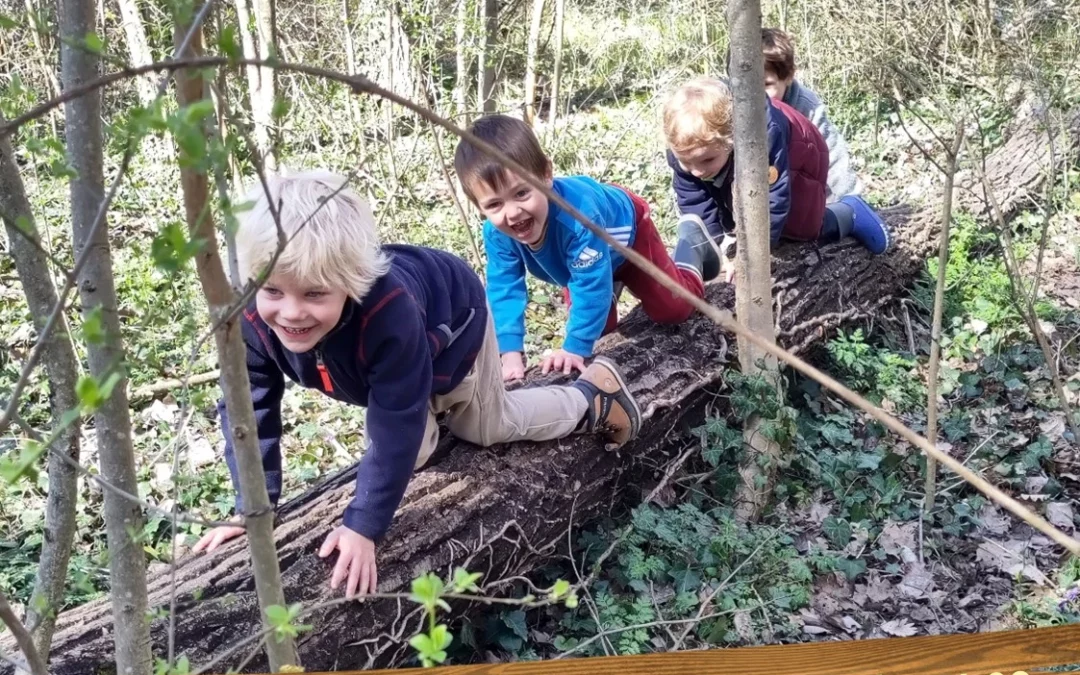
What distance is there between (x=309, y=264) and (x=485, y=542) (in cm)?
110

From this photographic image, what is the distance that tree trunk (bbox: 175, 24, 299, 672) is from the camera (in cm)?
117

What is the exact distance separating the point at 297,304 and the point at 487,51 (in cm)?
390

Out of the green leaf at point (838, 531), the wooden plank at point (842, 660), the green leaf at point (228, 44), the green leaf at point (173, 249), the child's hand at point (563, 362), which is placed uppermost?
the green leaf at point (228, 44)

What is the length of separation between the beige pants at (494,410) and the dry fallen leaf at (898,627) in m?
1.26

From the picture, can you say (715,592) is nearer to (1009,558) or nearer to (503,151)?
(1009,558)

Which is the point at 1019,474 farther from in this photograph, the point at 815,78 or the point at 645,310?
the point at 815,78

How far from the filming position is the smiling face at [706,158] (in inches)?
155

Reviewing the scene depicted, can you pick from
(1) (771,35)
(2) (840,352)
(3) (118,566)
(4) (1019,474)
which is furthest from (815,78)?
(3) (118,566)

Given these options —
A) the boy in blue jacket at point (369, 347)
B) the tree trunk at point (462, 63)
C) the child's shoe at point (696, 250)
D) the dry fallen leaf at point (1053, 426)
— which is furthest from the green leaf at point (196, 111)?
the tree trunk at point (462, 63)

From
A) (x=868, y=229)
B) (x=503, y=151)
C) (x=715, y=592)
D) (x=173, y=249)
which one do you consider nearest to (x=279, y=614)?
(x=173, y=249)

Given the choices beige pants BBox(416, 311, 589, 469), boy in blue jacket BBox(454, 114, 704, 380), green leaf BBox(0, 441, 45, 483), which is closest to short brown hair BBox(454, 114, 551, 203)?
boy in blue jacket BBox(454, 114, 704, 380)

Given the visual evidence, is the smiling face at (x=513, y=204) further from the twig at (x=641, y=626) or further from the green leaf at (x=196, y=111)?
the green leaf at (x=196, y=111)

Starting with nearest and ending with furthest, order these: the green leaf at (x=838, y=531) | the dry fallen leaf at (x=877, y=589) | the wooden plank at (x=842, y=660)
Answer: the wooden plank at (x=842, y=660) → the dry fallen leaf at (x=877, y=589) → the green leaf at (x=838, y=531)

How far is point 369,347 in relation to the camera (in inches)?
94.0
